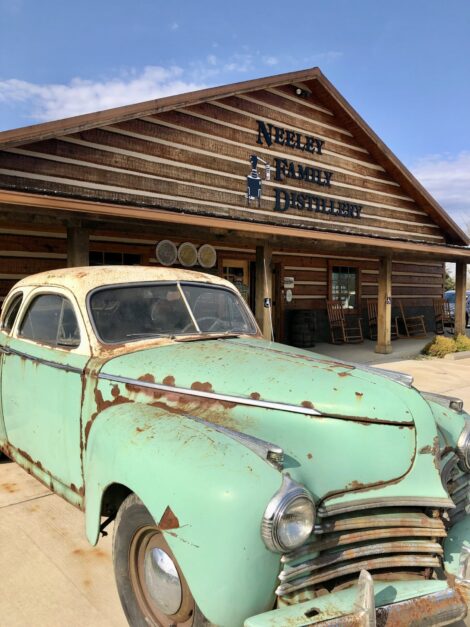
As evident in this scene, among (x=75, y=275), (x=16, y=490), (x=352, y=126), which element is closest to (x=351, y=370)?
(x=75, y=275)

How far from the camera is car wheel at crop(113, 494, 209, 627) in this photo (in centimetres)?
203

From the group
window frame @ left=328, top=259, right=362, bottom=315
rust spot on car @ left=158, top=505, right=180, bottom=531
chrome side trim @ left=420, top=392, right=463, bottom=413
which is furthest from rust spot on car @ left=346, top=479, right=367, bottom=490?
window frame @ left=328, top=259, right=362, bottom=315

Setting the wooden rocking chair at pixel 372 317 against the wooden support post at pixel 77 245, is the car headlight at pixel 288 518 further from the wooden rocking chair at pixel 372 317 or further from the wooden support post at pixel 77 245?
the wooden rocking chair at pixel 372 317

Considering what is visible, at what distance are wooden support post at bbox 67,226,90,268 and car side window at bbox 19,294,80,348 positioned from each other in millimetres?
2958

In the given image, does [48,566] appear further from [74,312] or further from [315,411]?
[315,411]

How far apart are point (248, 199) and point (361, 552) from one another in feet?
32.2

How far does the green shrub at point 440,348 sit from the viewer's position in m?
12.2

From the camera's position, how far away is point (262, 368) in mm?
2645

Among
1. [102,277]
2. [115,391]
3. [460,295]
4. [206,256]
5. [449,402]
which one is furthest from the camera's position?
[460,295]

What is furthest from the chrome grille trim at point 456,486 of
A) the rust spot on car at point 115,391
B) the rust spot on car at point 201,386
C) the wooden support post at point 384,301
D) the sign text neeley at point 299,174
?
the sign text neeley at point 299,174

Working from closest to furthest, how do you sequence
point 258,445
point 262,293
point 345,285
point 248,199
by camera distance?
point 258,445, point 262,293, point 248,199, point 345,285

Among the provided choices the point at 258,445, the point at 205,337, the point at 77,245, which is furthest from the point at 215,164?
the point at 258,445

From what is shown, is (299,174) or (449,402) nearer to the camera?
(449,402)

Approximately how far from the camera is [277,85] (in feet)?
37.4
